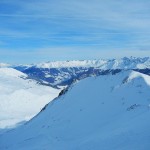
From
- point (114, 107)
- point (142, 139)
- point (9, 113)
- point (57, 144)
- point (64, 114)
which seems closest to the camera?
point (142, 139)

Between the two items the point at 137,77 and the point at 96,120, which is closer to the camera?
the point at 96,120

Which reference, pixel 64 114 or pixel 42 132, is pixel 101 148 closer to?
pixel 42 132

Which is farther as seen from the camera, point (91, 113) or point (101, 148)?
point (91, 113)

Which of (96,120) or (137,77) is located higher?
(137,77)

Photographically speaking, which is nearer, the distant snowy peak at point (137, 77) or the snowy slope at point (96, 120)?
the snowy slope at point (96, 120)

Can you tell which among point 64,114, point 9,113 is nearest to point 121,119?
point 64,114

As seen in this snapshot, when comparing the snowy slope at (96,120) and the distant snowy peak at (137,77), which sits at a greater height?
the distant snowy peak at (137,77)

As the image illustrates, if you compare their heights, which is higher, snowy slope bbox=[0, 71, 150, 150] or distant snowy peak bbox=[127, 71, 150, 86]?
distant snowy peak bbox=[127, 71, 150, 86]

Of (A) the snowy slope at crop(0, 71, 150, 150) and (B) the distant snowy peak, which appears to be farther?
(B) the distant snowy peak
